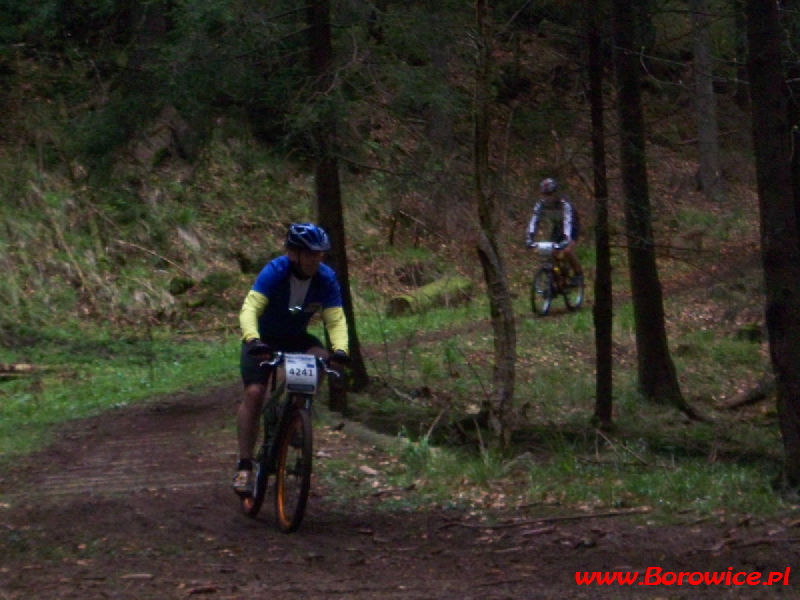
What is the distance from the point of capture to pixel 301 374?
734cm

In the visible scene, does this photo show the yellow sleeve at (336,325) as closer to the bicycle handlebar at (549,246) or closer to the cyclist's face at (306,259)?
the cyclist's face at (306,259)

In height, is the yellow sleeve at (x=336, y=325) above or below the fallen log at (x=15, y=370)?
above

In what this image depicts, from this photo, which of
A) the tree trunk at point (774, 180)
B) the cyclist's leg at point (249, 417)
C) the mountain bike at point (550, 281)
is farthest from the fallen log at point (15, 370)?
the tree trunk at point (774, 180)

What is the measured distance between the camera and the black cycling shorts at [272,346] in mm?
7941

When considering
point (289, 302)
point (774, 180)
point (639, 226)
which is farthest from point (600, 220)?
point (289, 302)

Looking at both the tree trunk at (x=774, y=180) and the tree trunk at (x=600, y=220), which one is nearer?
the tree trunk at (x=774, y=180)

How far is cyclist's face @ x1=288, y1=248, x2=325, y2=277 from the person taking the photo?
761 centimetres

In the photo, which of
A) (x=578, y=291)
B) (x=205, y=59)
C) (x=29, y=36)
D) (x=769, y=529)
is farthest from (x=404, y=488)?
(x=29, y=36)

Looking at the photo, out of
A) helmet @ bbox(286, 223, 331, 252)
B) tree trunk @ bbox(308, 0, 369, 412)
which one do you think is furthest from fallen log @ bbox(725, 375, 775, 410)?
helmet @ bbox(286, 223, 331, 252)

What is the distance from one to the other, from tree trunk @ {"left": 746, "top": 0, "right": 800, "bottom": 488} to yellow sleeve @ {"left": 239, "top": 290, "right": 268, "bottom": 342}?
12.5 ft

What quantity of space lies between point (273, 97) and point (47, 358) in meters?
7.51

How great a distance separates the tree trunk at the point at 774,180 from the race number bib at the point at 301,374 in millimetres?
3525

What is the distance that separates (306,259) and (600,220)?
494cm

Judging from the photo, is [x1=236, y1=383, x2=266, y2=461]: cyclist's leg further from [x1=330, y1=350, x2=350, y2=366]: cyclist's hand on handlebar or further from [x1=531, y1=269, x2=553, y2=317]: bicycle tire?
[x1=531, y1=269, x2=553, y2=317]: bicycle tire
